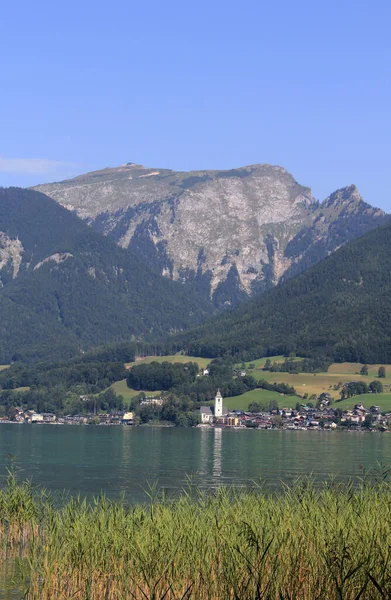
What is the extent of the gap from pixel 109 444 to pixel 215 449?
21.4 m

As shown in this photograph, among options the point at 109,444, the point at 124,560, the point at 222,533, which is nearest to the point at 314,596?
the point at 222,533

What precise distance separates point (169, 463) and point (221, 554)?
267 feet

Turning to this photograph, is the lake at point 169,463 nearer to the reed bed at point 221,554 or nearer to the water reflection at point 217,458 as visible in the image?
the water reflection at point 217,458

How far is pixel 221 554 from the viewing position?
31.5 m

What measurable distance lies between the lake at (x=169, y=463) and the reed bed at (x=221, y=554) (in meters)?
25.3

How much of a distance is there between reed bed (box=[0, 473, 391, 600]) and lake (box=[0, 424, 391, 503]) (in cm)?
2528

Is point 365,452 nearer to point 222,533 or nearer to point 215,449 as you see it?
point 215,449

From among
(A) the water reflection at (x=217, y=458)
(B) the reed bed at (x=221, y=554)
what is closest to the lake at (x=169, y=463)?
(A) the water reflection at (x=217, y=458)

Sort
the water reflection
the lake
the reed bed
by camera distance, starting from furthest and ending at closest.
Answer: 1. the water reflection
2. the lake
3. the reed bed

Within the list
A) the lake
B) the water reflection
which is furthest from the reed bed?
the water reflection

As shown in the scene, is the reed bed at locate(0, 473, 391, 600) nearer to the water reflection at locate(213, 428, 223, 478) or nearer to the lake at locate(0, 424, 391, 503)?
the lake at locate(0, 424, 391, 503)

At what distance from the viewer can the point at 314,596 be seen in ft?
96.7

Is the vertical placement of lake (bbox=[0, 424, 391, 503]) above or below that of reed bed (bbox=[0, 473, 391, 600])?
below

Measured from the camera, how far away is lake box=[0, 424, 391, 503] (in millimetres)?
83438
